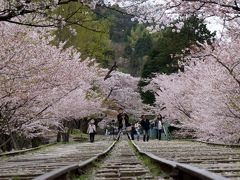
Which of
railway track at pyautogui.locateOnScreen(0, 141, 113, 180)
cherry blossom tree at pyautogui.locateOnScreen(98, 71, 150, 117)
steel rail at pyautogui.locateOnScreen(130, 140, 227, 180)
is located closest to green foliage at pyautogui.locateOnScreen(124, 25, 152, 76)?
cherry blossom tree at pyautogui.locateOnScreen(98, 71, 150, 117)

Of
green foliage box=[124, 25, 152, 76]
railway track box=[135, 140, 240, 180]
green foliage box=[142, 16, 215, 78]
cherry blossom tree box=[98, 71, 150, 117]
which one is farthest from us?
green foliage box=[124, 25, 152, 76]

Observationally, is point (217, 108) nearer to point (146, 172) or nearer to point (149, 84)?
point (146, 172)

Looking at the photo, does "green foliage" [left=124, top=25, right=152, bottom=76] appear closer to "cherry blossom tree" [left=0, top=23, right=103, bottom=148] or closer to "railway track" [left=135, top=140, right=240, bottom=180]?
"cherry blossom tree" [left=0, top=23, right=103, bottom=148]

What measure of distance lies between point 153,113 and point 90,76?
24.3 meters

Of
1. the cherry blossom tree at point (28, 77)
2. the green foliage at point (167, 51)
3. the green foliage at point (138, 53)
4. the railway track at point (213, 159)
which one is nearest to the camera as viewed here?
the railway track at point (213, 159)

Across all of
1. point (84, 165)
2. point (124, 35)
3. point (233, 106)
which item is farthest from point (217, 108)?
point (124, 35)

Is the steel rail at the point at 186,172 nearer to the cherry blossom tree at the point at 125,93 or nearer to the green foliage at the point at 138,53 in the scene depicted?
the cherry blossom tree at the point at 125,93

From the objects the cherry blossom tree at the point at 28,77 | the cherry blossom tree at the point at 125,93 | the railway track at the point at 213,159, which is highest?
the cherry blossom tree at the point at 125,93

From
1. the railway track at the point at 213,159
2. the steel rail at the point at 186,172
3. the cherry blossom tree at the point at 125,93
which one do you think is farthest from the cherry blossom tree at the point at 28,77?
the cherry blossom tree at the point at 125,93

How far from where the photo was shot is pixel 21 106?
20.5 m

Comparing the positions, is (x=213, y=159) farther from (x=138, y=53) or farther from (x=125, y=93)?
(x=138, y=53)

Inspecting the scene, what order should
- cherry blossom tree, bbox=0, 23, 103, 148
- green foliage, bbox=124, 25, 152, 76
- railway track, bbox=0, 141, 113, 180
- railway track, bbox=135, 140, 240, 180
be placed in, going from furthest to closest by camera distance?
green foliage, bbox=124, 25, 152, 76 < cherry blossom tree, bbox=0, 23, 103, 148 < railway track, bbox=0, 141, 113, 180 < railway track, bbox=135, 140, 240, 180

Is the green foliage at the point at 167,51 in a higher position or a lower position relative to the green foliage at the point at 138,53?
lower

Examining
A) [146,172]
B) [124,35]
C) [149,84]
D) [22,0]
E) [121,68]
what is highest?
[124,35]
